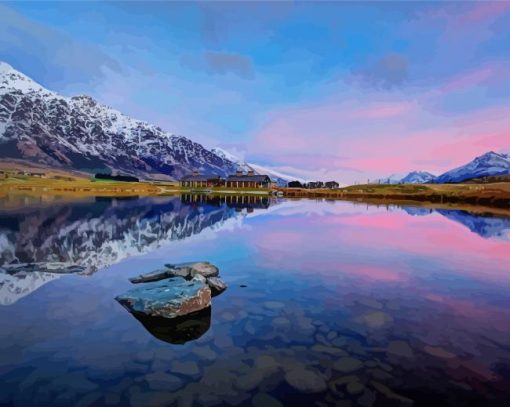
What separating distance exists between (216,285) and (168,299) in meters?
4.39

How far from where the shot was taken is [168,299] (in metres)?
15.4

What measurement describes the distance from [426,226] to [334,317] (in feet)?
151

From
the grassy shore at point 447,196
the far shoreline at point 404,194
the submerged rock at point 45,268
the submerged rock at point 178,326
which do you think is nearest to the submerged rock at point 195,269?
the submerged rock at point 178,326

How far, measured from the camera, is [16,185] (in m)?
164

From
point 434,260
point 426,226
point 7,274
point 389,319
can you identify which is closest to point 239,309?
point 389,319

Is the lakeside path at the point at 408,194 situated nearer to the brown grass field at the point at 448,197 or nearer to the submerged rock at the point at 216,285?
the brown grass field at the point at 448,197

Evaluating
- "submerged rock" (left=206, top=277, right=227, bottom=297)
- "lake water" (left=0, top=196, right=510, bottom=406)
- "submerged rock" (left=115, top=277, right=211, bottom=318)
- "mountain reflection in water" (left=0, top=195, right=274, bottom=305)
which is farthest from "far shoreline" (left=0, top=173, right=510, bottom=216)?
"submerged rock" (left=115, top=277, right=211, bottom=318)

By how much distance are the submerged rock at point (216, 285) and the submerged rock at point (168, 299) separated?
1.83 metres

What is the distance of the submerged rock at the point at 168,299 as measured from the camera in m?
15.0

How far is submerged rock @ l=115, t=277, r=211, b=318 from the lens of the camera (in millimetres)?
15000

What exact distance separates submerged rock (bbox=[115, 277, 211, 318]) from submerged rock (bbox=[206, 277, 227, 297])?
1.83 m

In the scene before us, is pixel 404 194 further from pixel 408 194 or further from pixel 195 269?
pixel 195 269

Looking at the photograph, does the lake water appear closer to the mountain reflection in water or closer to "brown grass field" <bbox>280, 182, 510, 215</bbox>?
the mountain reflection in water

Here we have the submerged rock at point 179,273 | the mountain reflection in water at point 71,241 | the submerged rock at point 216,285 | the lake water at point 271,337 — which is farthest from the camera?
the mountain reflection in water at point 71,241
